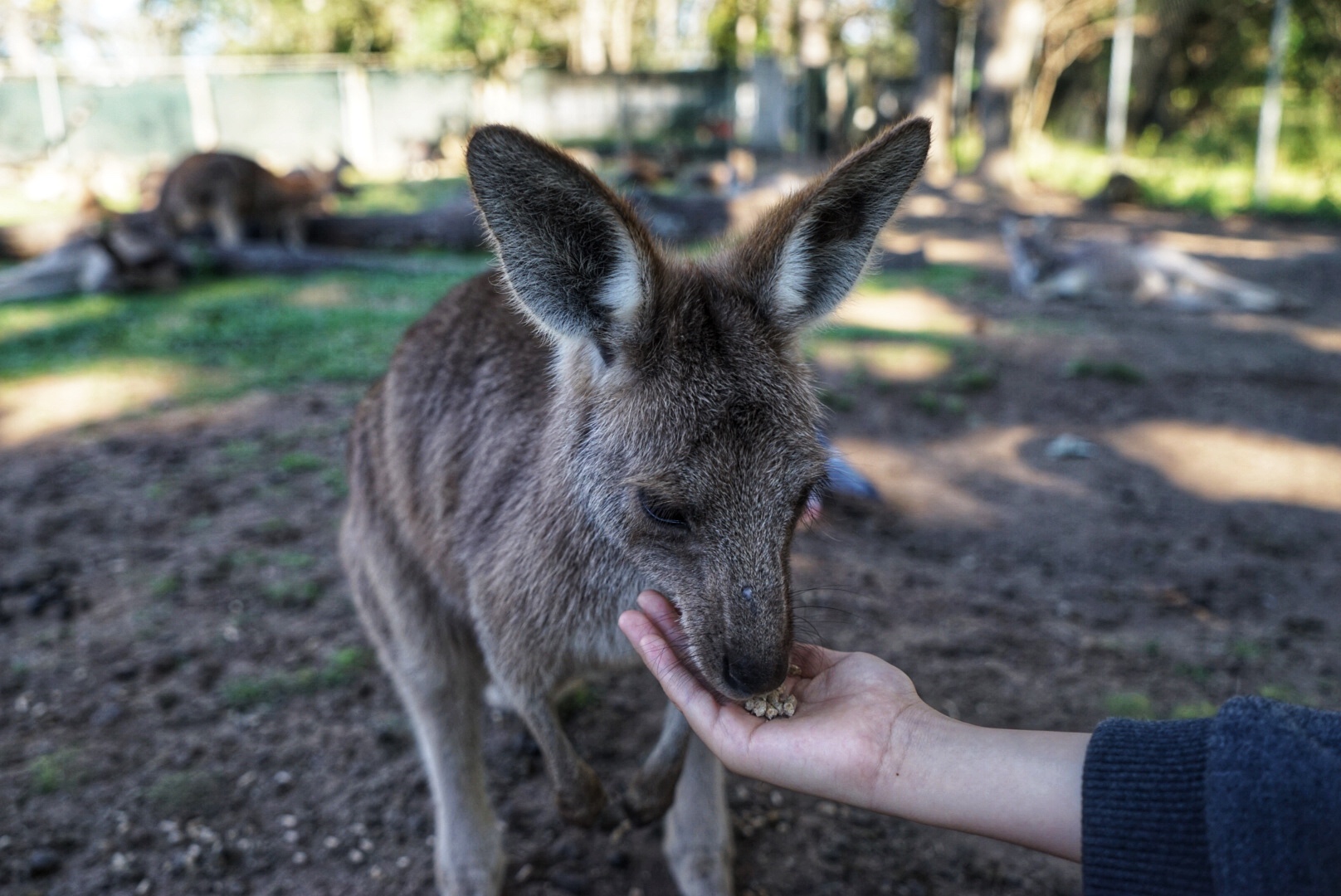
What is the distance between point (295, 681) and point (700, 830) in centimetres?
129

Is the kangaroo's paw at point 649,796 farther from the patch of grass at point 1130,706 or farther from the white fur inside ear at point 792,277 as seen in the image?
the patch of grass at point 1130,706

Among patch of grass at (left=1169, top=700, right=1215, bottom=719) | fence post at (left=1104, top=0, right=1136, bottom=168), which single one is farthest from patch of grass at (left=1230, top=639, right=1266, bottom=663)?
fence post at (left=1104, top=0, right=1136, bottom=168)

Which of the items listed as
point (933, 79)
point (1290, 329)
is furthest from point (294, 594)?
point (933, 79)

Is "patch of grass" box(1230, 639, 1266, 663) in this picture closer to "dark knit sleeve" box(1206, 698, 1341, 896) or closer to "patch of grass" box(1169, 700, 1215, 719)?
"patch of grass" box(1169, 700, 1215, 719)

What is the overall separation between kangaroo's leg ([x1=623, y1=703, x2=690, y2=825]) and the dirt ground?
0.34 m

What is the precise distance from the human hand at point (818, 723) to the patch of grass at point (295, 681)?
1508mm

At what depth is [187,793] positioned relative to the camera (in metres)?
2.29

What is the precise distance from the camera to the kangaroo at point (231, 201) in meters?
8.87

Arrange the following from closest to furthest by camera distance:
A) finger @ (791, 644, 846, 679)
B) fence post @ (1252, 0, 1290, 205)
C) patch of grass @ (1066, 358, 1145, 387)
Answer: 1. finger @ (791, 644, 846, 679)
2. patch of grass @ (1066, 358, 1145, 387)
3. fence post @ (1252, 0, 1290, 205)

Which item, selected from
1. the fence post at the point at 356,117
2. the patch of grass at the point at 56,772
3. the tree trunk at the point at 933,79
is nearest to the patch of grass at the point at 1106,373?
the patch of grass at the point at 56,772

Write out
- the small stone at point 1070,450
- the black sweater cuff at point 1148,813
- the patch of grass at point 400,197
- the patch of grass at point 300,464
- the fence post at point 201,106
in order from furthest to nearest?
the fence post at point 201,106 → the patch of grass at point 400,197 → the small stone at point 1070,450 → the patch of grass at point 300,464 → the black sweater cuff at point 1148,813

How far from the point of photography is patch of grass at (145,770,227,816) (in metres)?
2.25

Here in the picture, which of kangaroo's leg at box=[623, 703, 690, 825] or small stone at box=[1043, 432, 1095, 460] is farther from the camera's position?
small stone at box=[1043, 432, 1095, 460]

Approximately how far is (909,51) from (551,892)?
30.7m
